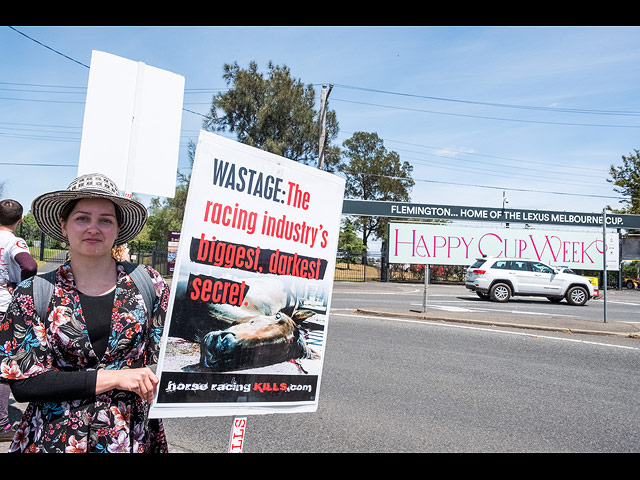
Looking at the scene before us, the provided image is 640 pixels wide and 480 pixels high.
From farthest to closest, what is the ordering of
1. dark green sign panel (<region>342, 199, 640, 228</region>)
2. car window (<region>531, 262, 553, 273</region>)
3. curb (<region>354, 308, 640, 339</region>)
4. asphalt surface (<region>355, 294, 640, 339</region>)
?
dark green sign panel (<region>342, 199, 640, 228</region>) → car window (<region>531, 262, 553, 273</region>) → asphalt surface (<region>355, 294, 640, 339</region>) → curb (<region>354, 308, 640, 339</region>)

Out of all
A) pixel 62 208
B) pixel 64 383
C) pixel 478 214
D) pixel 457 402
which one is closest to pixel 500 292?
pixel 478 214

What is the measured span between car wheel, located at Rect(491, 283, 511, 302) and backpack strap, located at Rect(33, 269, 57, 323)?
1908cm

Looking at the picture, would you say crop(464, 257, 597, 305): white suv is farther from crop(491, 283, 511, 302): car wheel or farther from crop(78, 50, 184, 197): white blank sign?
crop(78, 50, 184, 197): white blank sign

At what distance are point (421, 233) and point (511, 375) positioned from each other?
11.8 metres

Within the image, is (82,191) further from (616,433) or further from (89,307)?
(616,433)

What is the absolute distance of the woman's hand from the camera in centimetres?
187

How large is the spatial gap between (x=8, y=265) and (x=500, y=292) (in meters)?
17.8

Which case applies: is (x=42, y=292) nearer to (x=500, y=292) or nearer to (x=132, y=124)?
(x=132, y=124)

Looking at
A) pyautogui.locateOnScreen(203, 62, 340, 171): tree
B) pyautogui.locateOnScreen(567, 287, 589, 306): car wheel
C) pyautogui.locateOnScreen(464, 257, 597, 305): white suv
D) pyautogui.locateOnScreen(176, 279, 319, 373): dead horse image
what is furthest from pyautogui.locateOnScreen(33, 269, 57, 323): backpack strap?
pyautogui.locateOnScreen(203, 62, 340, 171): tree

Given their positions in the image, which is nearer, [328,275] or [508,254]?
[328,275]

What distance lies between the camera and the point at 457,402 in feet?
19.0

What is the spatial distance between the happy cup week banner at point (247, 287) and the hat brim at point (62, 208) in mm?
349
